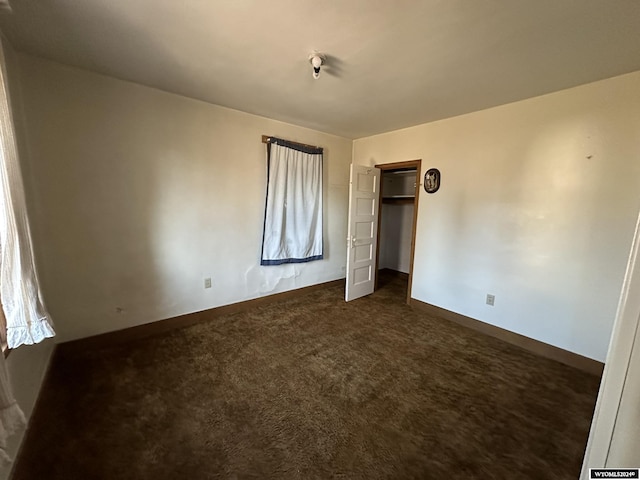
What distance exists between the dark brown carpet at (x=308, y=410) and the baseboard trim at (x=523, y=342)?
4.1 inches

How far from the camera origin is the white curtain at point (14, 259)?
1.24 m

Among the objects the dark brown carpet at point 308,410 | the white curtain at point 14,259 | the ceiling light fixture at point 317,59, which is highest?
the ceiling light fixture at point 317,59

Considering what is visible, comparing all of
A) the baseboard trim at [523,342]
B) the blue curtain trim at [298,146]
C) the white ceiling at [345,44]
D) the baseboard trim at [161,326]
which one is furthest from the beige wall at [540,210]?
the baseboard trim at [161,326]

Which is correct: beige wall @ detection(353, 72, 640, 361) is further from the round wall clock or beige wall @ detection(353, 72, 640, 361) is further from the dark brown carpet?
→ the dark brown carpet

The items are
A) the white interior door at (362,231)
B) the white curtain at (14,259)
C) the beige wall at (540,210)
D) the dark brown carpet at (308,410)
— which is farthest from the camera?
the white interior door at (362,231)

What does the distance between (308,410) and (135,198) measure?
2.46m

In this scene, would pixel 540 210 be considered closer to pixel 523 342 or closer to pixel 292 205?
pixel 523 342

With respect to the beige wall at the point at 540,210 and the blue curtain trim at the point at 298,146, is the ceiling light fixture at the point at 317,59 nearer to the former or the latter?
the blue curtain trim at the point at 298,146

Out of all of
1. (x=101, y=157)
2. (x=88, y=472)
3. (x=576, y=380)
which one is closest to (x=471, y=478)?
(x=576, y=380)

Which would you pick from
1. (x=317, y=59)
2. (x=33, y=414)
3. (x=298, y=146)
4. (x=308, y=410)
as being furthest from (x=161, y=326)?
(x=317, y=59)

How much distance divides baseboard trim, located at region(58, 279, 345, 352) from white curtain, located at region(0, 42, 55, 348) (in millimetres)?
1247

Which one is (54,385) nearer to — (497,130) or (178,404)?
(178,404)

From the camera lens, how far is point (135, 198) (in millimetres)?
2506

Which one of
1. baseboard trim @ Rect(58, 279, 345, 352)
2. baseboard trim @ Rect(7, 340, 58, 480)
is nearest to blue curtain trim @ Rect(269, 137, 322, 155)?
baseboard trim @ Rect(58, 279, 345, 352)
